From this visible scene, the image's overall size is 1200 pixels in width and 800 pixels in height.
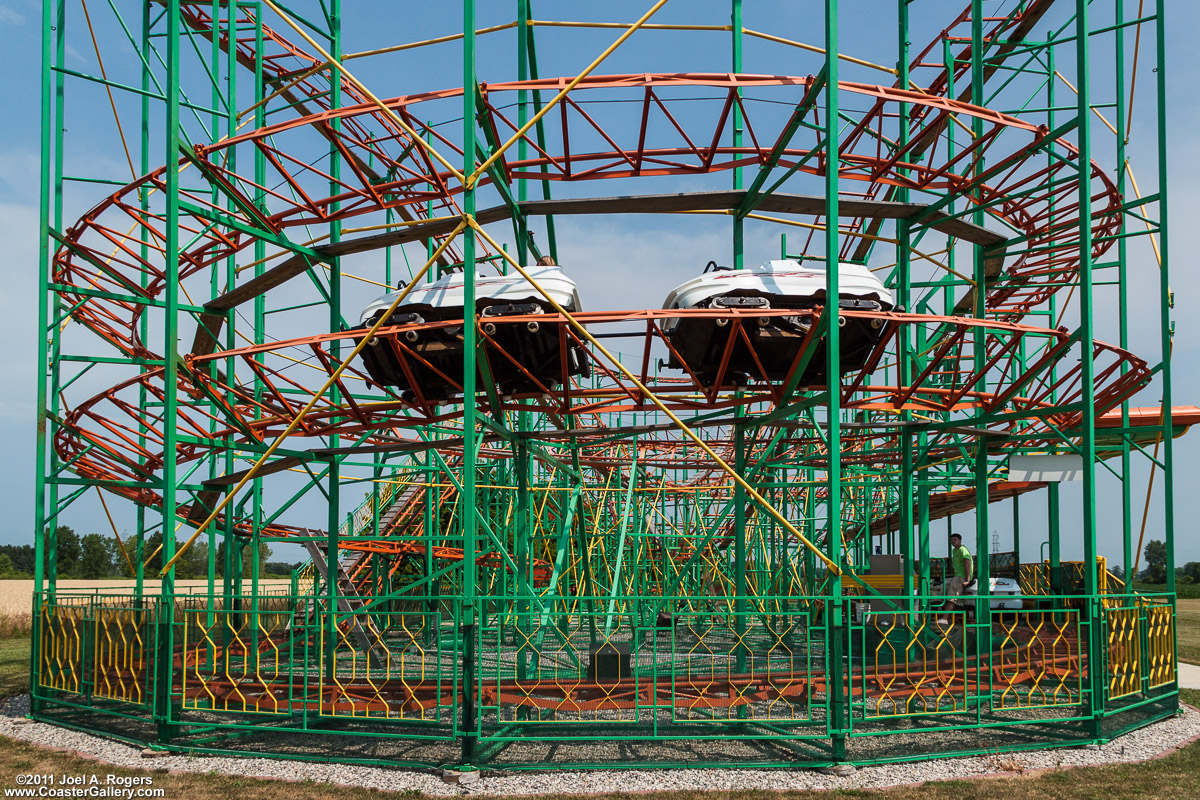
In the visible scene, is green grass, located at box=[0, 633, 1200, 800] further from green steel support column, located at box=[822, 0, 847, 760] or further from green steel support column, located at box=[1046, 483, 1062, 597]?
green steel support column, located at box=[1046, 483, 1062, 597]

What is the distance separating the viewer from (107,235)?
14.9 m

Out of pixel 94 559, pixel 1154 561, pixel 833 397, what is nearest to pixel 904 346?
pixel 833 397

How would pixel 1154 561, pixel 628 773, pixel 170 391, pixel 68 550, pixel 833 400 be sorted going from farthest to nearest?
pixel 1154 561 → pixel 68 550 → pixel 170 391 → pixel 833 400 → pixel 628 773

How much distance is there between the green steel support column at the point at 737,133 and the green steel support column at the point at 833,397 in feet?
9.58

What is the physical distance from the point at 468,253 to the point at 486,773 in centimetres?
531

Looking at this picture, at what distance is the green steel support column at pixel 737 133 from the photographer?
516 inches

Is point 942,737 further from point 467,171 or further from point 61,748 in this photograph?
point 61,748

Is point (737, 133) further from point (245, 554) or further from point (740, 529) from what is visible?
point (245, 554)

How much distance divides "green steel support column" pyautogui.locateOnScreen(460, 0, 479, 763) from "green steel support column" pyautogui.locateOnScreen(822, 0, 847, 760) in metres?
3.63

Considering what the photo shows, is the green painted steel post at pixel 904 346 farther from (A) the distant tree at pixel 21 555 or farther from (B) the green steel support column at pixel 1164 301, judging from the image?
(A) the distant tree at pixel 21 555

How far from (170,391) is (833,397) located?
24.7 ft

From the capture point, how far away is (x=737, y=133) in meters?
13.6

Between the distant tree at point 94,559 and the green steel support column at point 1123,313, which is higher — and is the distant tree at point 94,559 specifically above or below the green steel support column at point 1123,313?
below

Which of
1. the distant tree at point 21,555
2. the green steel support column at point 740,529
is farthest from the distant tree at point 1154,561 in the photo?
the distant tree at point 21,555
